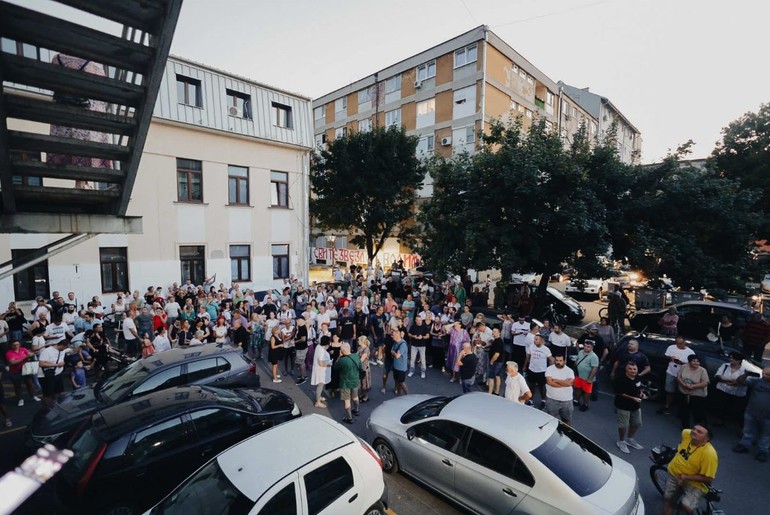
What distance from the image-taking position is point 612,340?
9930mm

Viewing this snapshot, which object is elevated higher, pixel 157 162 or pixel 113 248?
pixel 157 162

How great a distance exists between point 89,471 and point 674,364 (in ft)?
34.5

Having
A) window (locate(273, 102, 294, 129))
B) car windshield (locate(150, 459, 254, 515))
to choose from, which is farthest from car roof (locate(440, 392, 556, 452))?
window (locate(273, 102, 294, 129))

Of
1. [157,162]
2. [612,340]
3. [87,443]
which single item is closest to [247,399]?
[87,443]

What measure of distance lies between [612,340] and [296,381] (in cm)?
862

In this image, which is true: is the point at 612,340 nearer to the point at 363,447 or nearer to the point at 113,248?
the point at 363,447

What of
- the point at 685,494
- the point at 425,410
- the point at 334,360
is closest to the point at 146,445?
the point at 425,410

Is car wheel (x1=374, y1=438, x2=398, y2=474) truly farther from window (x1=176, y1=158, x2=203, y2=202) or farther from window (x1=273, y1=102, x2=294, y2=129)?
window (x1=273, y1=102, x2=294, y2=129)

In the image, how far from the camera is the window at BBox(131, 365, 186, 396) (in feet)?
21.9

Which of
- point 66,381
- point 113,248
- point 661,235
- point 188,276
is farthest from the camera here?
point 188,276

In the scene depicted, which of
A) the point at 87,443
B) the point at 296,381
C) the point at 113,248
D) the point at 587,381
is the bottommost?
the point at 296,381

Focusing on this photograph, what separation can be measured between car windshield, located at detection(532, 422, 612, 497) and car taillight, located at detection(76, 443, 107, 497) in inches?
216

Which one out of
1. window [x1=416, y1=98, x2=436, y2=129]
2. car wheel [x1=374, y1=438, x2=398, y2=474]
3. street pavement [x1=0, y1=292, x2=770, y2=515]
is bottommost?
street pavement [x1=0, y1=292, x2=770, y2=515]

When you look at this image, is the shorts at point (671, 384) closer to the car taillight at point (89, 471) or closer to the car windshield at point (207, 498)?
the car windshield at point (207, 498)
